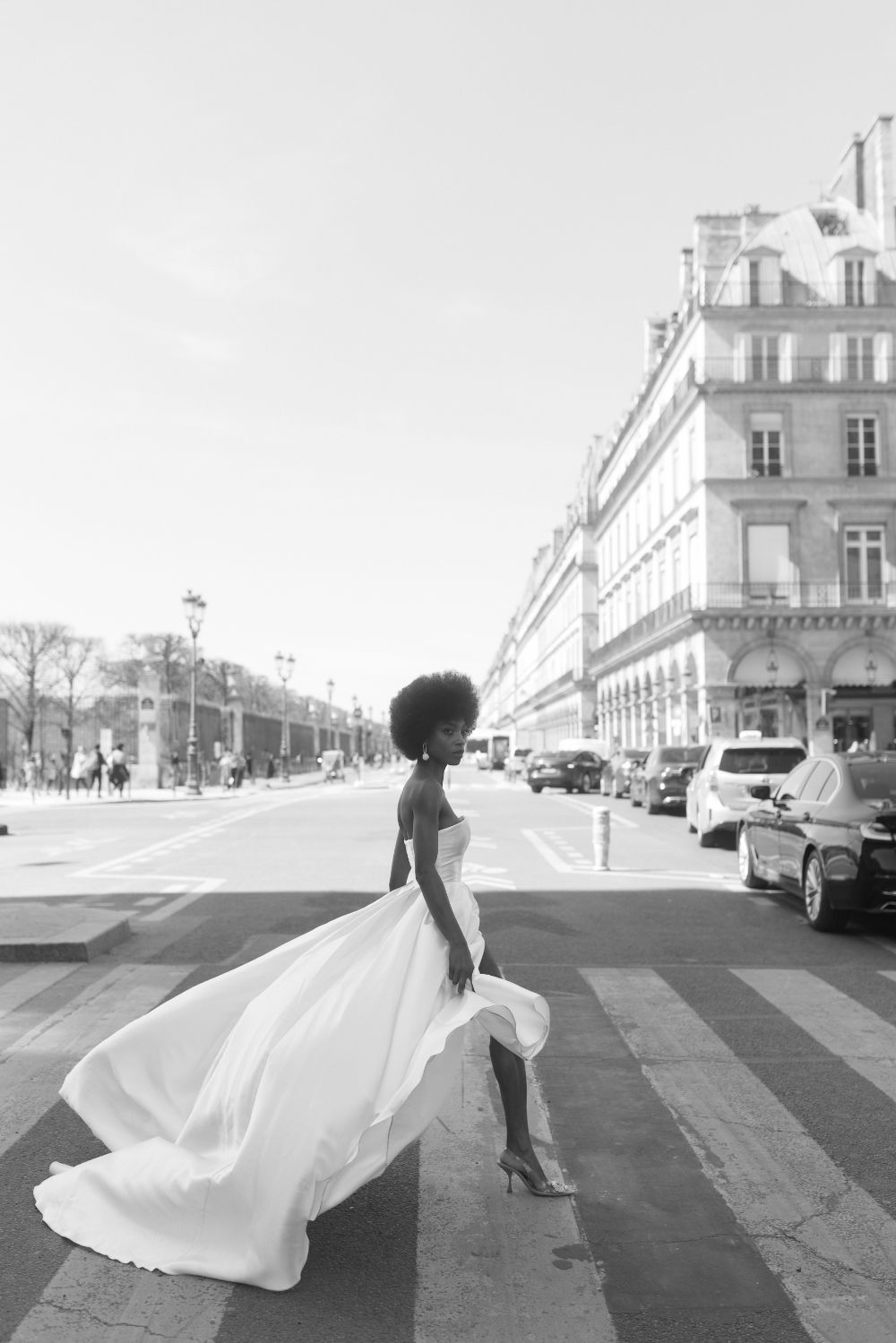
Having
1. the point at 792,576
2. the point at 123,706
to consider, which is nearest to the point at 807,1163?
the point at 792,576

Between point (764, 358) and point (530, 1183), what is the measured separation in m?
50.3

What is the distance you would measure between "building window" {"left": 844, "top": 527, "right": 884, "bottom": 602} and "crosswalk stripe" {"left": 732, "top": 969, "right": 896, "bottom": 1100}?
43.5 metres

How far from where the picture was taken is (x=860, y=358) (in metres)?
51.4

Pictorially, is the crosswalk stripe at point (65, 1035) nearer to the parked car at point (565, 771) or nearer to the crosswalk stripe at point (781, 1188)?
the crosswalk stripe at point (781, 1188)

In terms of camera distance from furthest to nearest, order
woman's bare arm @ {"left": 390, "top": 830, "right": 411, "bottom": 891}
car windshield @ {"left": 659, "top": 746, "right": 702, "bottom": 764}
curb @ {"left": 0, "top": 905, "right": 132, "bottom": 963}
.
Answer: car windshield @ {"left": 659, "top": 746, "right": 702, "bottom": 764}
curb @ {"left": 0, "top": 905, "right": 132, "bottom": 963}
woman's bare arm @ {"left": 390, "top": 830, "right": 411, "bottom": 891}

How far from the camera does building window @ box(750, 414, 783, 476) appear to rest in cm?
5081

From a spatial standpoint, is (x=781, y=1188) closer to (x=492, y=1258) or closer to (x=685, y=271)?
(x=492, y=1258)

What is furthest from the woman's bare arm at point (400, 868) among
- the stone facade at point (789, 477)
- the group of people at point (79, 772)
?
the stone facade at point (789, 477)

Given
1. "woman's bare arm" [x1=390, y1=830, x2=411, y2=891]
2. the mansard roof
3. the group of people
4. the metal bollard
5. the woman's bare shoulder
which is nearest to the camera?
the woman's bare shoulder

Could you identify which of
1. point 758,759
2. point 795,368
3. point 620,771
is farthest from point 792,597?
point 758,759

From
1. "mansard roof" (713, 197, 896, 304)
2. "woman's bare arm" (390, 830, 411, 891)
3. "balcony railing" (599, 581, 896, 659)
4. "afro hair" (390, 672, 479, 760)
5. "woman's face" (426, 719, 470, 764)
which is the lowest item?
"woman's bare arm" (390, 830, 411, 891)

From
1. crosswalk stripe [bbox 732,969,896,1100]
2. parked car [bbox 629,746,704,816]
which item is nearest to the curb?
crosswalk stripe [bbox 732,969,896,1100]

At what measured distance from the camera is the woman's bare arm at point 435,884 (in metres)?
4.03

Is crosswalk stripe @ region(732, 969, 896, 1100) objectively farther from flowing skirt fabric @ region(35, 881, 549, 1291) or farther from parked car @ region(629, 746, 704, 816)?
parked car @ region(629, 746, 704, 816)
